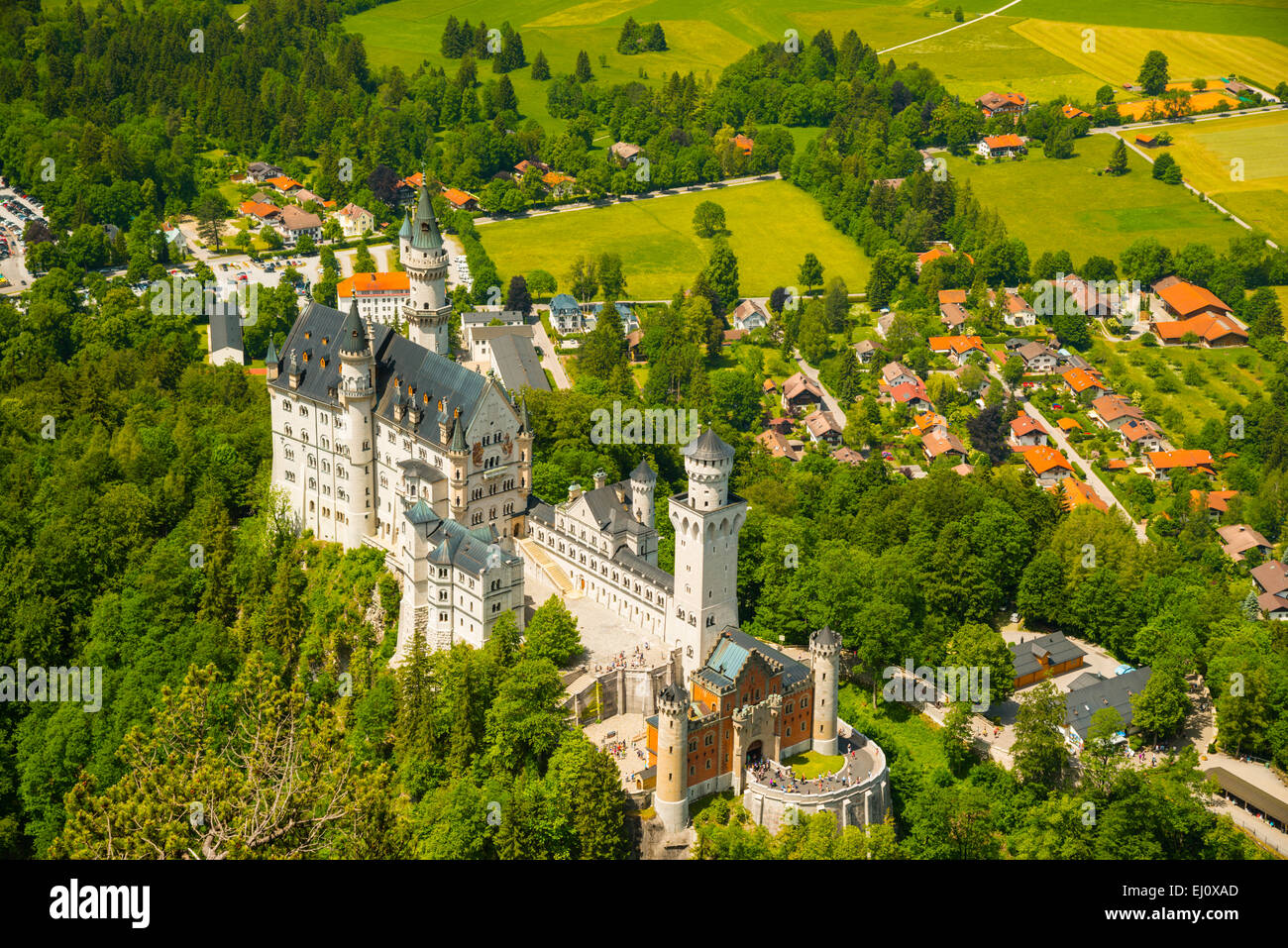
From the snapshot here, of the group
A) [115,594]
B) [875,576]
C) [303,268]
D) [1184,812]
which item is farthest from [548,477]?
[303,268]

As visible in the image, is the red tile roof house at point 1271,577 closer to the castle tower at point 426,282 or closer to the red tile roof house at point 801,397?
the red tile roof house at point 801,397

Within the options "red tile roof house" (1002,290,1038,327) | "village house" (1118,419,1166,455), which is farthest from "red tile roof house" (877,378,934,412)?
"red tile roof house" (1002,290,1038,327)

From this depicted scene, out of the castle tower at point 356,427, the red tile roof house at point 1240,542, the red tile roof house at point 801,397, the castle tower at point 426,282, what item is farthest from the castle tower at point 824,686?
the red tile roof house at point 801,397

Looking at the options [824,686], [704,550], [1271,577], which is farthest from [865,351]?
[704,550]

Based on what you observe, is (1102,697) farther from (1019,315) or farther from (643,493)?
(1019,315)

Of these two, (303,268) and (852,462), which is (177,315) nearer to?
(303,268)
